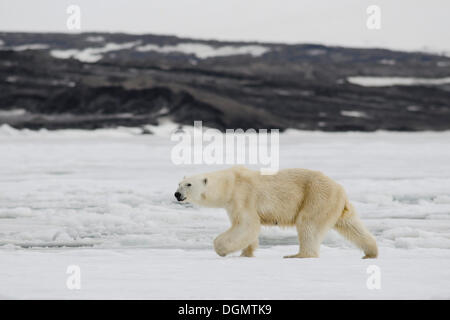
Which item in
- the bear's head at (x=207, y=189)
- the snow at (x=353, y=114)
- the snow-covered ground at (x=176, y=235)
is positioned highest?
the bear's head at (x=207, y=189)

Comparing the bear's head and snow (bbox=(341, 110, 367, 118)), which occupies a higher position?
the bear's head

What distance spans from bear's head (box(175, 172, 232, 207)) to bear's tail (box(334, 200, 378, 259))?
2.38ft

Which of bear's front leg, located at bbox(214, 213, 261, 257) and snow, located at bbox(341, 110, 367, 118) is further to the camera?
snow, located at bbox(341, 110, 367, 118)

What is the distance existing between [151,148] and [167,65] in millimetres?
Result: 13429

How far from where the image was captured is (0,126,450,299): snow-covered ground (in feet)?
9.59

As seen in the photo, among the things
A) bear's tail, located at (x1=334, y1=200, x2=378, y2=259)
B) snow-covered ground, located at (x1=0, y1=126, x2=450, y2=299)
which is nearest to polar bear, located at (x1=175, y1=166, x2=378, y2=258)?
bear's tail, located at (x1=334, y1=200, x2=378, y2=259)

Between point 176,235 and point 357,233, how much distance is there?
1.57 metres

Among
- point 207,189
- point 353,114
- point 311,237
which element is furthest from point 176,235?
point 353,114

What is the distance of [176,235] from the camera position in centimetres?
523

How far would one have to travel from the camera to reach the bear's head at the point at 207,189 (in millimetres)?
4141

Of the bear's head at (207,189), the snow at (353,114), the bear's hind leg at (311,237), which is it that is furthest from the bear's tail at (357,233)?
the snow at (353,114)

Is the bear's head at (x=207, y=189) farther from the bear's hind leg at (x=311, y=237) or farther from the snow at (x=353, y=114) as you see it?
the snow at (x=353, y=114)

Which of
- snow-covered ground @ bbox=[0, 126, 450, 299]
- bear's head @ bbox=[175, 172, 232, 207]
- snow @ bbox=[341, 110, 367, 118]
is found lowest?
snow @ bbox=[341, 110, 367, 118]

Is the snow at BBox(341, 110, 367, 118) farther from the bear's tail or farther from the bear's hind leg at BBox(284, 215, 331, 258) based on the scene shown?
the bear's hind leg at BBox(284, 215, 331, 258)
